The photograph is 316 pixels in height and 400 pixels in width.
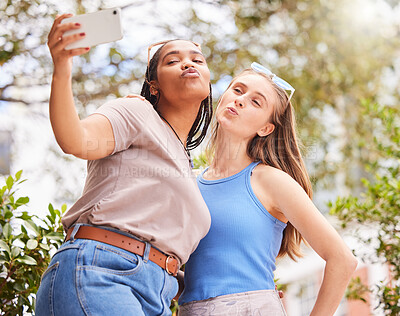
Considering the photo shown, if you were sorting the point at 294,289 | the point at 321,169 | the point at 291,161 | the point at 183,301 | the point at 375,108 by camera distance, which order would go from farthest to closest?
the point at 294,289, the point at 321,169, the point at 375,108, the point at 291,161, the point at 183,301

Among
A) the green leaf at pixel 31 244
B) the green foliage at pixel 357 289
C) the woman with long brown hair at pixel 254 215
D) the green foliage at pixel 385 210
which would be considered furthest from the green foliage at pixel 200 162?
the green foliage at pixel 357 289

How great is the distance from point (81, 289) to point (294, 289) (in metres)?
7.26

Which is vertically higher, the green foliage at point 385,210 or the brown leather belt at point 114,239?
the brown leather belt at point 114,239

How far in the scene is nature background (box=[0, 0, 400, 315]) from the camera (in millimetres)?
3361

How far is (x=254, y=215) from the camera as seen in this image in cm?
173

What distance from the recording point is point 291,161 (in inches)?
75.9

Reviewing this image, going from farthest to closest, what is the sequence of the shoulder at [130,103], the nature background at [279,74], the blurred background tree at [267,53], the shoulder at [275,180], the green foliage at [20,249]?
the blurred background tree at [267,53] → the nature background at [279,74] → the green foliage at [20,249] → the shoulder at [275,180] → the shoulder at [130,103]

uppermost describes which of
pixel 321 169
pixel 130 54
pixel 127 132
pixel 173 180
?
pixel 127 132

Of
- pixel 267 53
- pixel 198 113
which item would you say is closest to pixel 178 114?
pixel 198 113

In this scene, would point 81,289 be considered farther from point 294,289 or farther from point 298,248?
point 294,289

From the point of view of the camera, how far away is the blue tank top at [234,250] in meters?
1.67

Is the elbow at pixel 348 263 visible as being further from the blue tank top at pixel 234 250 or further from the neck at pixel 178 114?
the neck at pixel 178 114

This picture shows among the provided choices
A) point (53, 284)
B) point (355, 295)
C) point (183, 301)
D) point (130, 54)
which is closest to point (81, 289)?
point (53, 284)

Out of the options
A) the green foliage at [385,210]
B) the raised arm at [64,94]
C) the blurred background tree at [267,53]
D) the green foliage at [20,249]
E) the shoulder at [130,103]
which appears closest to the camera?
the raised arm at [64,94]
